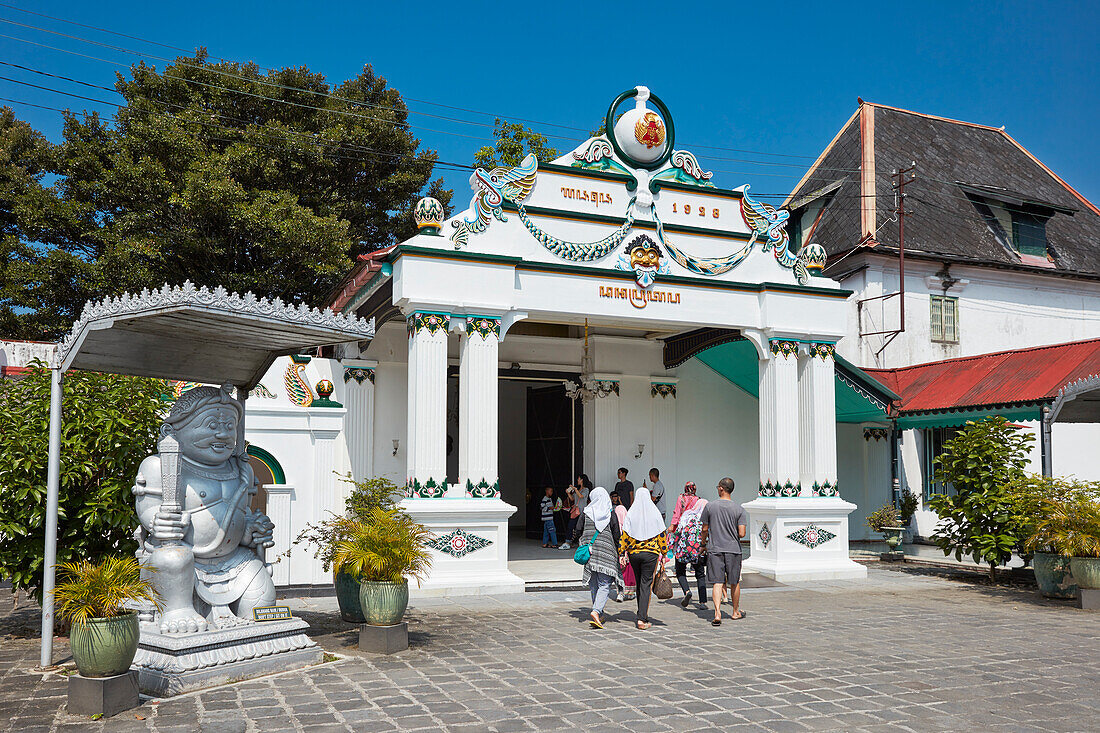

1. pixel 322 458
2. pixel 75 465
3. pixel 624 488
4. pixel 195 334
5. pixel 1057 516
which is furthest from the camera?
pixel 624 488

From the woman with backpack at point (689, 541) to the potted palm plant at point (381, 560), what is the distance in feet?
12.4

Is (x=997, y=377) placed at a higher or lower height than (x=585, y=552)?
higher

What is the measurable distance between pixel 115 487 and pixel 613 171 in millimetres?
8031

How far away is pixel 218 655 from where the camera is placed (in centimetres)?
647

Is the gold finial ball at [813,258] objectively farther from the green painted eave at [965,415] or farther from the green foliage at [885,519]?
the green foliage at [885,519]

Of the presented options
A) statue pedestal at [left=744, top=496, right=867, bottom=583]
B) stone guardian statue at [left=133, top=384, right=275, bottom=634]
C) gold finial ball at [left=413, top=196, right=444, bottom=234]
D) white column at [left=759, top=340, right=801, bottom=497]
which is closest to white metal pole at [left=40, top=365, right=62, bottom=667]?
stone guardian statue at [left=133, top=384, right=275, bottom=634]

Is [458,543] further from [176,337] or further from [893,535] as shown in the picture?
[893,535]

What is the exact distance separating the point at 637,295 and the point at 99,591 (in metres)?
8.50

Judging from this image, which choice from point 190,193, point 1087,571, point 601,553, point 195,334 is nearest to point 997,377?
point 1087,571

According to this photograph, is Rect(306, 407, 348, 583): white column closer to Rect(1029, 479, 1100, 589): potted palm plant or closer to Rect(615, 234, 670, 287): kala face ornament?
Rect(615, 234, 670, 287): kala face ornament

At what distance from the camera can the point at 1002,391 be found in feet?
47.5

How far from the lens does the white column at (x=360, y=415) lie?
43.3ft

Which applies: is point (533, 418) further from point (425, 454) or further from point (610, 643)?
point (610, 643)

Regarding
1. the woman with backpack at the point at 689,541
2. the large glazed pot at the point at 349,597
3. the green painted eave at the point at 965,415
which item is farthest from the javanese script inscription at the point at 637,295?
the large glazed pot at the point at 349,597
